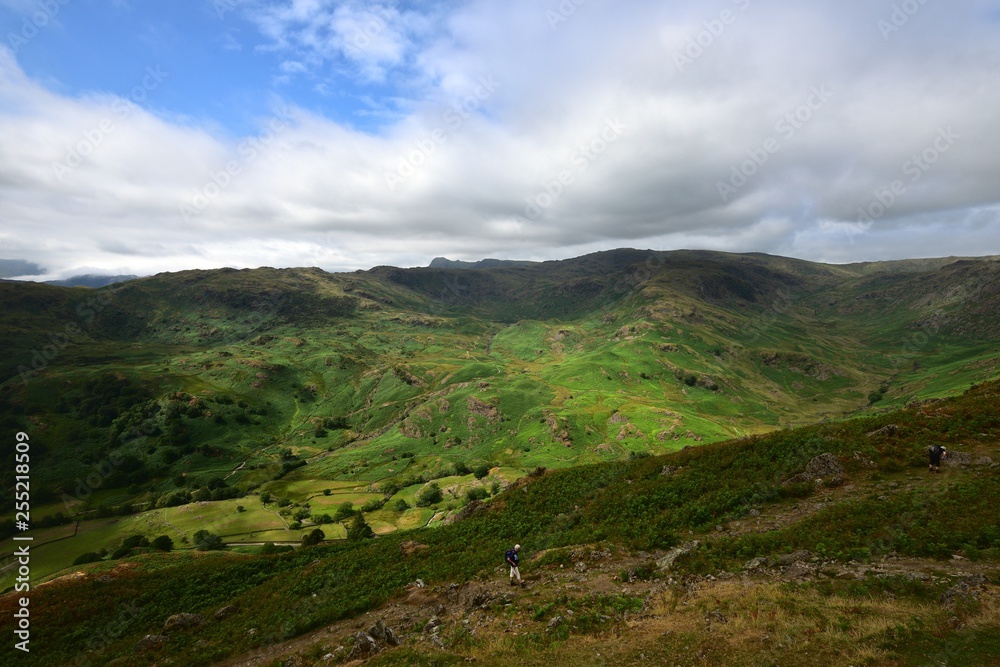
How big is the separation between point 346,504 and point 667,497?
5705 inches

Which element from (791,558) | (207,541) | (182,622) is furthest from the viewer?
(207,541)

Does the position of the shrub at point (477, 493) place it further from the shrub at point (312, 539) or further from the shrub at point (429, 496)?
the shrub at point (312, 539)

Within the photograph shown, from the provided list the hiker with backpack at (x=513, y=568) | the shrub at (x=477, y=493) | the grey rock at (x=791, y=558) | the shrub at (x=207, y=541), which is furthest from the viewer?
the shrub at (x=477, y=493)

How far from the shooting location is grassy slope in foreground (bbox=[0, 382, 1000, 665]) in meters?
20.7

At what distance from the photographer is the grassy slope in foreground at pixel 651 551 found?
67.9 ft

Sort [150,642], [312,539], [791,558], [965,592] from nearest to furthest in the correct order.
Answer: [965,592] < [791,558] < [150,642] < [312,539]

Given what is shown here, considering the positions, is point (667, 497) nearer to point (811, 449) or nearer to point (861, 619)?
point (811, 449)

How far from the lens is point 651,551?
101ft

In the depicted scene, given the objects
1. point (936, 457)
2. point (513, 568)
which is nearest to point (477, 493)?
point (513, 568)

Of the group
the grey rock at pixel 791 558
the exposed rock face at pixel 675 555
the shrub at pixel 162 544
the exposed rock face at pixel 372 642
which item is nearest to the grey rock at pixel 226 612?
the exposed rock face at pixel 372 642

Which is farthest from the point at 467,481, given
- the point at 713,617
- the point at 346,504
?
the point at 713,617

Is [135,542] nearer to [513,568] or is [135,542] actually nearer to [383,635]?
[383,635]

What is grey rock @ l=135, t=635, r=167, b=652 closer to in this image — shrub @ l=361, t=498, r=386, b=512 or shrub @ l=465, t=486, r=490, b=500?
shrub @ l=465, t=486, r=490, b=500

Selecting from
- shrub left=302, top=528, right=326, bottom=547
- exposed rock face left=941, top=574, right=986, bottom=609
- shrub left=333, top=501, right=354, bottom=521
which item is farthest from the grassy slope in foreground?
shrub left=333, top=501, right=354, bottom=521
